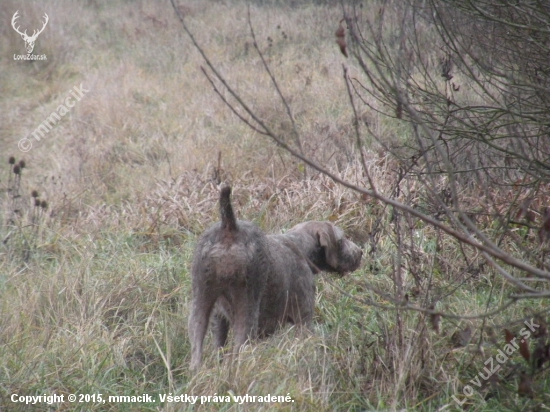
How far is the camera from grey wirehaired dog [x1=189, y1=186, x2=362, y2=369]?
4.31 metres

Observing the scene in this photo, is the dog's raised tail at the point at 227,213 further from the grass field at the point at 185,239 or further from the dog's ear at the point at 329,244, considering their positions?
the dog's ear at the point at 329,244

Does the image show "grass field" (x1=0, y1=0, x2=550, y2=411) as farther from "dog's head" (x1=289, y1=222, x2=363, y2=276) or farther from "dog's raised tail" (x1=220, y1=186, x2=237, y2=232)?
"dog's raised tail" (x1=220, y1=186, x2=237, y2=232)

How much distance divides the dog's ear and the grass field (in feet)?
0.85

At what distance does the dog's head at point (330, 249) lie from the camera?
5.57 m

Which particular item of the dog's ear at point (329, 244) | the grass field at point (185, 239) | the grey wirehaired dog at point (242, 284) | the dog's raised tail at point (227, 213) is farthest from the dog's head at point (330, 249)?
the dog's raised tail at point (227, 213)

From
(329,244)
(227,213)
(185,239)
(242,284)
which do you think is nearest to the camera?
(227,213)

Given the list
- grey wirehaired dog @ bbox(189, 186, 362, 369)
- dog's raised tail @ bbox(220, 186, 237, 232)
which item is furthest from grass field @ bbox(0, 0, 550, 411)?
dog's raised tail @ bbox(220, 186, 237, 232)

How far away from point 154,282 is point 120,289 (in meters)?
0.35

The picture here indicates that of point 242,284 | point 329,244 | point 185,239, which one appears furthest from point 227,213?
point 185,239

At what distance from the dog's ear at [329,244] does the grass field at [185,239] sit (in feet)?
0.85

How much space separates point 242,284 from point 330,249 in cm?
140

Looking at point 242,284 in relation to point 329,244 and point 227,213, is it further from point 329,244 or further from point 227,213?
point 329,244

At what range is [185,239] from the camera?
7070mm

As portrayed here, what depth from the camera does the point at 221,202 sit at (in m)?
4.17
